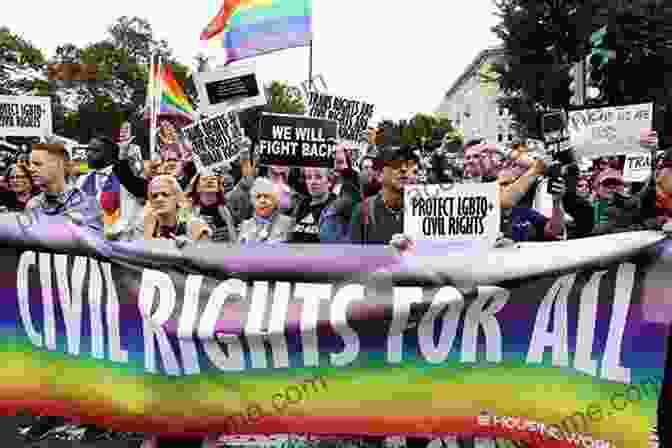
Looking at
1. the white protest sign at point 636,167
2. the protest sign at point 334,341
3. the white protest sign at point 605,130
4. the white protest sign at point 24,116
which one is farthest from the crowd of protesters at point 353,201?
the white protest sign at point 636,167

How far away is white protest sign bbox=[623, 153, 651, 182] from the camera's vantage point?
8.84 metres

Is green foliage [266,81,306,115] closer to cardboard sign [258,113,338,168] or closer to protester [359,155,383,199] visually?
protester [359,155,383,199]

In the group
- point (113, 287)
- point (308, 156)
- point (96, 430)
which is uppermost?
point (308, 156)

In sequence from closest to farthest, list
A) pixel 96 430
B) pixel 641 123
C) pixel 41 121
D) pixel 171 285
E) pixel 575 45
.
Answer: pixel 171 285, pixel 96 430, pixel 641 123, pixel 41 121, pixel 575 45

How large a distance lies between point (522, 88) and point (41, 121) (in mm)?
25073

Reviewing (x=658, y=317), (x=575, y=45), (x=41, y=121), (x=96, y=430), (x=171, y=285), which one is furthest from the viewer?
(x=575, y=45)

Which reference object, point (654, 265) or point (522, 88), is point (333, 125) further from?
point (522, 88)

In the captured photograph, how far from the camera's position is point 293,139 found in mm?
5914

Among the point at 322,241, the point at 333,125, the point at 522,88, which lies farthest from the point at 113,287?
the point at 522,88

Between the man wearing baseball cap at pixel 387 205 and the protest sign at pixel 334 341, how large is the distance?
907mm

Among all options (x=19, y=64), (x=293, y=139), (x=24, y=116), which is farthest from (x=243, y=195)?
(x=19, y=64)

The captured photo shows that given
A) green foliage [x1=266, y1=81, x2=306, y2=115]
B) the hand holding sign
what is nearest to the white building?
green foliage [x1=266, y1=81, x2=306, y2=115]

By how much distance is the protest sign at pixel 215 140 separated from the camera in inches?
257

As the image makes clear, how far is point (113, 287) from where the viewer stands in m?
4.25
